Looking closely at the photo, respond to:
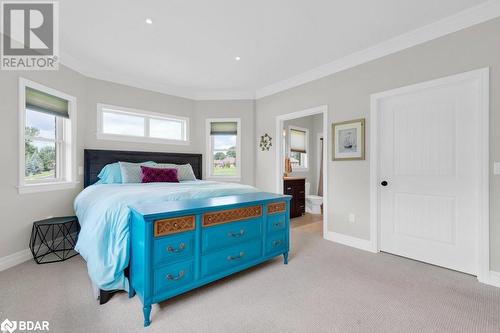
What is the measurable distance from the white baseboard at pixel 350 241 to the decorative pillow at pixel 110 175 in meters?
3.25

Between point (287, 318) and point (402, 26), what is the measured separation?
3112 millimetres

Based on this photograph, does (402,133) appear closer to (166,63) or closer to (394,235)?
(394,235)

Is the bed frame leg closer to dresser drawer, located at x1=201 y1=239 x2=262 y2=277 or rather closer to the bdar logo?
the bdar logo

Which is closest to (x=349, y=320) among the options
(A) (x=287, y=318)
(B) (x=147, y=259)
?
(A) (x=287, y=318)

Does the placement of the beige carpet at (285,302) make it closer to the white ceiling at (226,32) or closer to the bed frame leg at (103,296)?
the bed frame leg at (103,296)

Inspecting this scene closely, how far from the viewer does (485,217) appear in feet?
7.06

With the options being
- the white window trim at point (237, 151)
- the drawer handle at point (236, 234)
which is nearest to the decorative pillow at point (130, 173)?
the white window trim at point (237, 151)

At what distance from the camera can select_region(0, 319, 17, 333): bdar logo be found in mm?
1503

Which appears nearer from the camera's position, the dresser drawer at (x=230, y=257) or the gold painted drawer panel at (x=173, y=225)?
the gold painted drawer panel at (x=173, y=225)

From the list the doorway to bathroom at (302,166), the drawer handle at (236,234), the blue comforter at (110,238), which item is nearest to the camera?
the blue comforter at (110,238)

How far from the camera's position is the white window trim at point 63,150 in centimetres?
257

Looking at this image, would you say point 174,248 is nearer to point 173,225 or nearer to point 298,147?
point 173,225

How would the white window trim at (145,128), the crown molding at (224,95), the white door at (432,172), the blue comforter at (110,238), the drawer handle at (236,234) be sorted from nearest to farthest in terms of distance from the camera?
1. the blue comforter at (110,238)
2. the drawer handle at (236,234)
3. the white door at (432,172)
4. the white window trim at (145,128)
5. the crown molding at (224,95)

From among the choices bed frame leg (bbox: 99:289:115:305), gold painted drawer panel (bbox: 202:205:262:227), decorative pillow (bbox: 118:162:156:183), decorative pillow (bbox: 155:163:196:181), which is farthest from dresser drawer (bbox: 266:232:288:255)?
decorative pillow (bbox: 118:162:156:183)
